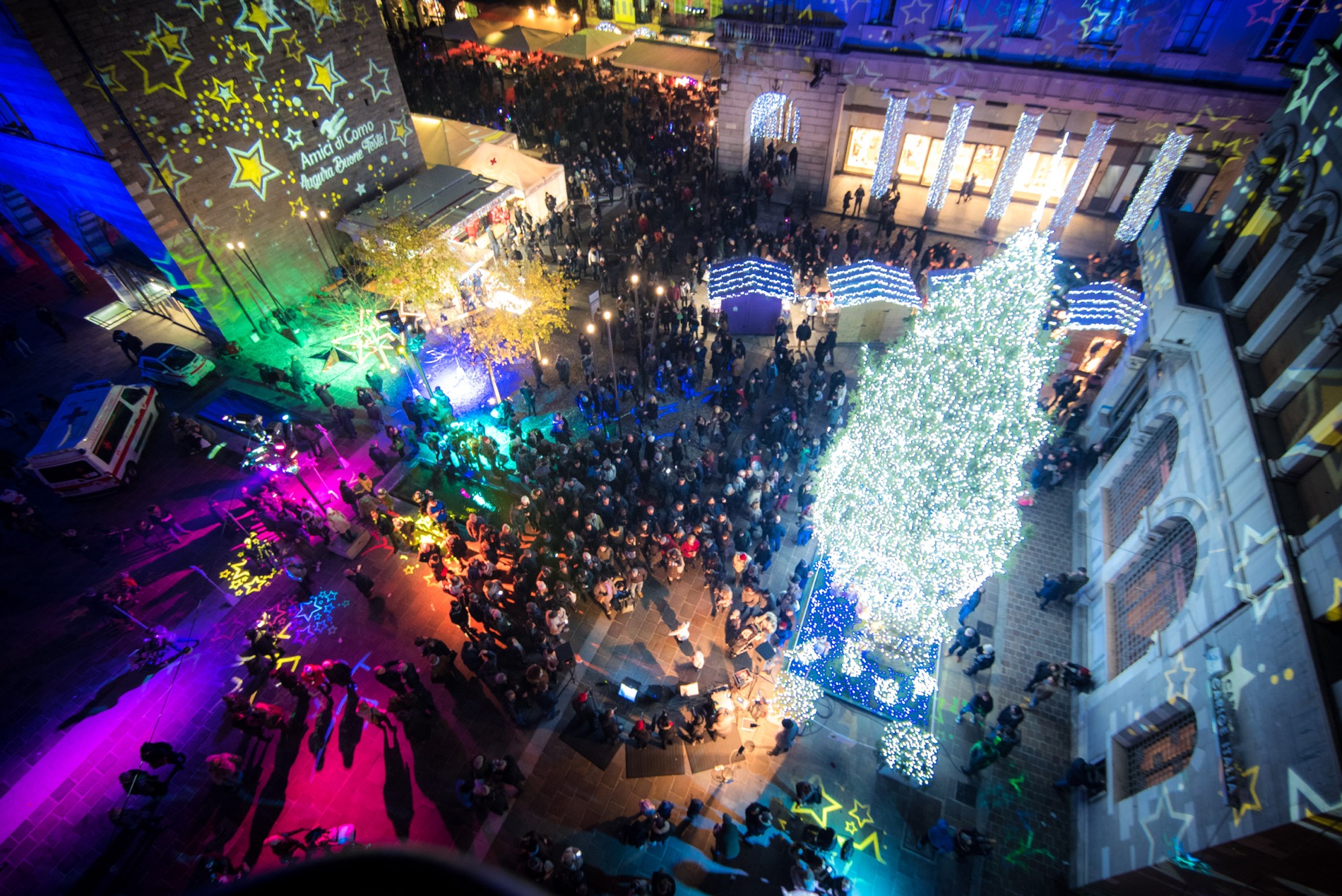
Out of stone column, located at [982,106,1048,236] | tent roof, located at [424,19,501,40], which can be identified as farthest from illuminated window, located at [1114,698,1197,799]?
tent roof, located at [424,19,501,40]

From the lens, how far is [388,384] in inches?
827

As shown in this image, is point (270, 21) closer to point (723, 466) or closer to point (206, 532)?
point (206, 532)

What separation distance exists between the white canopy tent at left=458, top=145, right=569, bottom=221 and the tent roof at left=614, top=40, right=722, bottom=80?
30.0 ft

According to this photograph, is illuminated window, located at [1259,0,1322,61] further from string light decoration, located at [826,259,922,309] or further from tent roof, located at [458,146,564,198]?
tent roof, located at [458,146,564,198]

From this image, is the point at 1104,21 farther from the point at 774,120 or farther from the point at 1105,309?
the point at 774,120

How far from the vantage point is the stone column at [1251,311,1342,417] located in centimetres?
932

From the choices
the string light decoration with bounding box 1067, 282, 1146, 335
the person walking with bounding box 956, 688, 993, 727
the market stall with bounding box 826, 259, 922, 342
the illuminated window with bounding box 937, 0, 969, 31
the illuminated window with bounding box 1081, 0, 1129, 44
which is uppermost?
the illuminated window with bounding box 937, 0, 969, 31

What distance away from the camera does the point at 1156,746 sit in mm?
10359

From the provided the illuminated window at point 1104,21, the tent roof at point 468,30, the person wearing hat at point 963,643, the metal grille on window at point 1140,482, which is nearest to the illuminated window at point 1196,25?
the illuminated window at point 1104,21

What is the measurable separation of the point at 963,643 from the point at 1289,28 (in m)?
21.6

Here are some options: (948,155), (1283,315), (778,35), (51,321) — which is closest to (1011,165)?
(948,155)

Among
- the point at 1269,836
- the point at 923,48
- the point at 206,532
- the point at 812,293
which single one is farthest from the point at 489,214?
the point at 1269,836

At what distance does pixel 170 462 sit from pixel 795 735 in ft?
64.6

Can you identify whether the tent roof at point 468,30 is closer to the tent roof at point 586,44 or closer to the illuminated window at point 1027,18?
the tent roof at point 586,44
